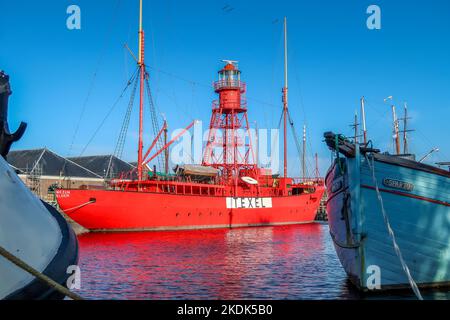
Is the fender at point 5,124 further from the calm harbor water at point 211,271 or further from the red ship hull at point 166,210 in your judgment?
the red ship hull at point 166,210

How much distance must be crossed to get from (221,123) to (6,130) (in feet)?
165

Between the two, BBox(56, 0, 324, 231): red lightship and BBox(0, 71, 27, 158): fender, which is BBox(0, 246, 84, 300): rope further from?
BBox(56, 0, 324, 231): red lightship

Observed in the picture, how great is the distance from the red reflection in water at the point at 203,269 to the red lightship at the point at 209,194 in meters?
6.56

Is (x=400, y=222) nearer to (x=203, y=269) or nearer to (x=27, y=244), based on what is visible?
(x=203, y=269)

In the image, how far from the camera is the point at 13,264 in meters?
4.02

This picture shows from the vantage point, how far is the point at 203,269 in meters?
19.1

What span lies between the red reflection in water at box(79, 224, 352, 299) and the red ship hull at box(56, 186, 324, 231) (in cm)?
622

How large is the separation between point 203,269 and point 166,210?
21.3 m

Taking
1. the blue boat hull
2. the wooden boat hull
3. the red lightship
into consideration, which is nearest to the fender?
the wooden boat hull

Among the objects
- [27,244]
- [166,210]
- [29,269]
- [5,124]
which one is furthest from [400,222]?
[166,210]

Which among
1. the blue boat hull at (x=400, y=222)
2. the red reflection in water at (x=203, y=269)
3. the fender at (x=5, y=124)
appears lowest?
the red reflection in water at (x=203, y=269)

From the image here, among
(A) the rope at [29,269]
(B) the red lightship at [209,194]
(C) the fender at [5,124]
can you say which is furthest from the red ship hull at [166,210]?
(A) the rope at [29,269]

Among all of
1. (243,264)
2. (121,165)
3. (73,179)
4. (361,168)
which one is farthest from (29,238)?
(121,165)

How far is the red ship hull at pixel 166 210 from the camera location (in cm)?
3544
